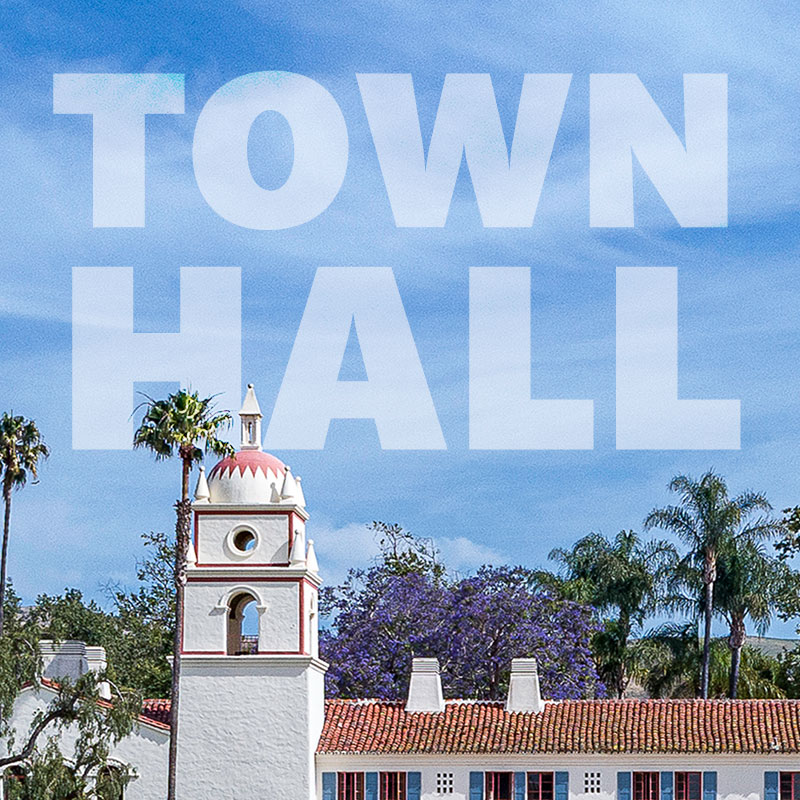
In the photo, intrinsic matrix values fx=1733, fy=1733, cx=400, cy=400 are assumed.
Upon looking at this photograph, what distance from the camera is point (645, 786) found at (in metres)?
47.3

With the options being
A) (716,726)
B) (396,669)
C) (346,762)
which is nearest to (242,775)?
(346,762)

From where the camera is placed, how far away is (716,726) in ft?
157

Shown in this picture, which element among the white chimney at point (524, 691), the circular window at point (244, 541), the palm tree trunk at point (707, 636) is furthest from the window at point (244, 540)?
the palm tree trunk at point (707, 636)

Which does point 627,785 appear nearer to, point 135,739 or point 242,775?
point 242,775

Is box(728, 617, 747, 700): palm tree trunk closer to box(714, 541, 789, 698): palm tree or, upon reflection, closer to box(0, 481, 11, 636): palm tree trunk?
box(714, 541, 789, 698): palm tree

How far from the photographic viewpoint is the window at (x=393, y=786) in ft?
156

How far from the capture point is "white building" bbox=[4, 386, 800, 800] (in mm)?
46594

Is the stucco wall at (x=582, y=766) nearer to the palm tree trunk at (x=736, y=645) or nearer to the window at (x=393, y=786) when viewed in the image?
the window at (x=393, y=786)

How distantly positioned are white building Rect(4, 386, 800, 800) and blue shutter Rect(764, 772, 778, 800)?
0.04m

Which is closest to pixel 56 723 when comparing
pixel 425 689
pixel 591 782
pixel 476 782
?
pixel 425 689

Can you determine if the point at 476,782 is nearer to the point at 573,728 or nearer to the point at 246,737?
the point at 573,728

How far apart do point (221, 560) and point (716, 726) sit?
1441 cm

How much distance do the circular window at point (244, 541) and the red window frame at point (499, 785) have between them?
899 centimetres

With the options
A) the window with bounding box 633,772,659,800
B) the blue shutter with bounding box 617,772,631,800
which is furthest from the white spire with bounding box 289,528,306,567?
the window with bounding box 633,772,659,800
